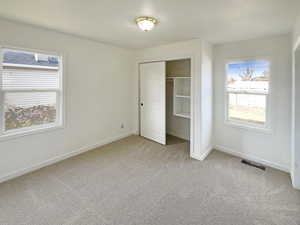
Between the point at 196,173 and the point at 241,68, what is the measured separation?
2295 millimetres

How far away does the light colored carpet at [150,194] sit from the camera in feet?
6.32

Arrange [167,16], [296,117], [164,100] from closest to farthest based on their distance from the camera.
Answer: [167,16]
[296,117]
[164,100]

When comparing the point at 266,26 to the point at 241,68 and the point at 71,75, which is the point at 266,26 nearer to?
the point at 241,68

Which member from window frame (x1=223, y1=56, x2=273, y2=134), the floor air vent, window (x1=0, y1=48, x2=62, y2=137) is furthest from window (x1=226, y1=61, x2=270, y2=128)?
window (x1=0, y1=48, x2=62, y2=137)

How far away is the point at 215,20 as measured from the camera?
241 centimetres

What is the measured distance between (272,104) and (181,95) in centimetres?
216

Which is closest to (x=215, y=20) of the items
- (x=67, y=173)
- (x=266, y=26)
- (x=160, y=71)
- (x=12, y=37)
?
(x=266, y=26)

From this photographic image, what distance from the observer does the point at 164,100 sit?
4199mm

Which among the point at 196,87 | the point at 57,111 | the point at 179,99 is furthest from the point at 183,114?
the point at 57,111

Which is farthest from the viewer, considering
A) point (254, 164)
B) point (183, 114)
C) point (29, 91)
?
point (183, 114)

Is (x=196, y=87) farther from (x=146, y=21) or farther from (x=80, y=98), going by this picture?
(x=80, y=98)

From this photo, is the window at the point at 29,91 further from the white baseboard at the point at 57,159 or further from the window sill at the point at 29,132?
the white baseboard at the point at 57,159

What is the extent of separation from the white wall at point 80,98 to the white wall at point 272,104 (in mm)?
2431

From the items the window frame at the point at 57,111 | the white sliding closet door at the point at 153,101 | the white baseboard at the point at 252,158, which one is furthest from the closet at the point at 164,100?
the window frame at the point at 57,111
